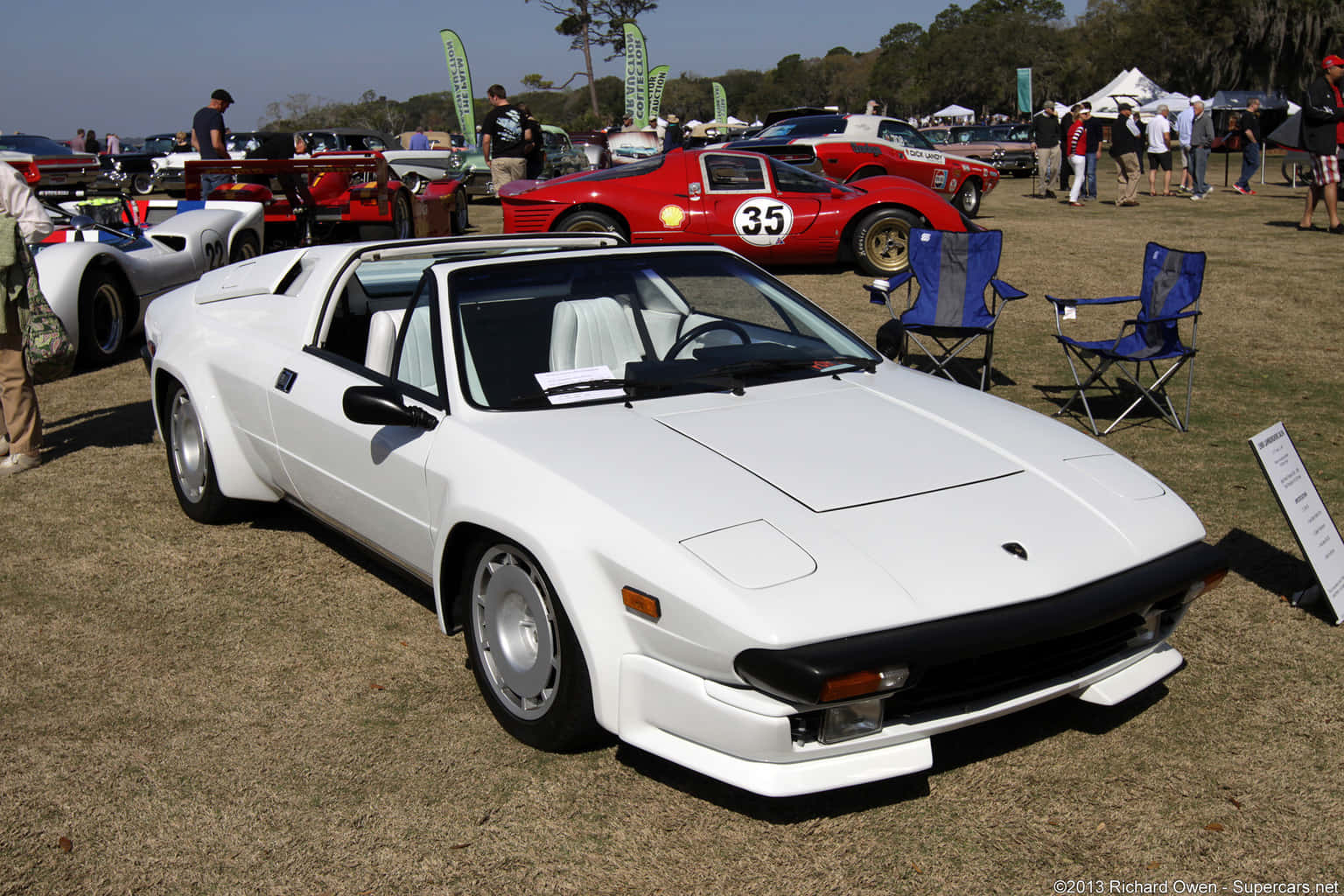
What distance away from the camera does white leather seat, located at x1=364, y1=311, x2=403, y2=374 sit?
3783 mm

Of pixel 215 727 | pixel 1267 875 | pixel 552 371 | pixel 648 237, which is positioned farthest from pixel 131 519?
pixel 648 237

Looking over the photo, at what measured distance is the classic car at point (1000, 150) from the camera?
26969 mm

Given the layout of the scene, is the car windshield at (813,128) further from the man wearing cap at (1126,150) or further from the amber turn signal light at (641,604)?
the amber turn signal light at (641,604)

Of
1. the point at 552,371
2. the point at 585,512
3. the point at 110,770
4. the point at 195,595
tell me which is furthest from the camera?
the point at 195,595

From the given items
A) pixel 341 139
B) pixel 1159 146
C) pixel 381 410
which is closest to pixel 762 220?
pixel 381 410

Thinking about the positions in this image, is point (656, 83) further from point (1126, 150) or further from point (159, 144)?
point (1126, 150)

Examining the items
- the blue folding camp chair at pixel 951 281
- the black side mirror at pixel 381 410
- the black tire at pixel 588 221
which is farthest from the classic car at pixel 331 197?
the black side mirror at pixel 381 410

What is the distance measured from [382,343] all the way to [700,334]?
110 centimetres

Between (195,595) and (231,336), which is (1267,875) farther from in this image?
(231,336)

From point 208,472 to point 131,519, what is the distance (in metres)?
0.66

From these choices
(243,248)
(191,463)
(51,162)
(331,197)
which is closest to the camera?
(191,463)

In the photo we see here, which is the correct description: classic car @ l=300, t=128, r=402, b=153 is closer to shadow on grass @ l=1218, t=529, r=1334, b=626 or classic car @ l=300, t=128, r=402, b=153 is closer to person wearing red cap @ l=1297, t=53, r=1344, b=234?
person wearing red cap @ l=1297, t=53, r=1344, b=234

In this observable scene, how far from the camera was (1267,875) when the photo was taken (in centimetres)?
246

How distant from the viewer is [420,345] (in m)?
3.66
